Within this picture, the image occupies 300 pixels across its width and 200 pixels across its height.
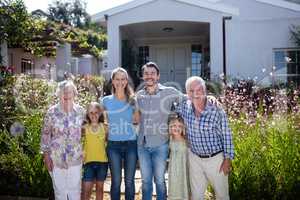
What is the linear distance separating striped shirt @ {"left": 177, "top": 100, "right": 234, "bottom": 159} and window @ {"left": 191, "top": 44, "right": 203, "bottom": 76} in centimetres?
1448

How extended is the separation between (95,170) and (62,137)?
622mm

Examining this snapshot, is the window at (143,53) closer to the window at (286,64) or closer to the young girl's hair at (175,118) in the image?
the window at (286,64)

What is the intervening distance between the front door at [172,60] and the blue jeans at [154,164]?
14.2m

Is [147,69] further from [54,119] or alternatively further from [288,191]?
[288,191]

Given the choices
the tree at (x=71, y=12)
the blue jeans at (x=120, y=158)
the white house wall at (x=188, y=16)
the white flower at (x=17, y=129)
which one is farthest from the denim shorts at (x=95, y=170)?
the tree at (x=71, y=12)

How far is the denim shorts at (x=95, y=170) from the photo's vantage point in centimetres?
552

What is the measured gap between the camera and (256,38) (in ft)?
49.3

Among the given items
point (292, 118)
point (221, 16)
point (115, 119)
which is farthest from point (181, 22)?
point (115, 119)

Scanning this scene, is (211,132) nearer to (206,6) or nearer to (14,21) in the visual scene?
(14,21)

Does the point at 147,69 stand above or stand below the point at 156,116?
above

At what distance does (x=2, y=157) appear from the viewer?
6605mm

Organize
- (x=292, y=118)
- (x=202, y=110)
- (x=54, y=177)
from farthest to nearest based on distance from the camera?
(x=292, y=118) → (x=54, y=177) → (x=202, y=110)

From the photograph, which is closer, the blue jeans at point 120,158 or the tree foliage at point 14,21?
the blue jeans at point 120,158

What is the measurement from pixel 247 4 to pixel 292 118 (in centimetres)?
972
